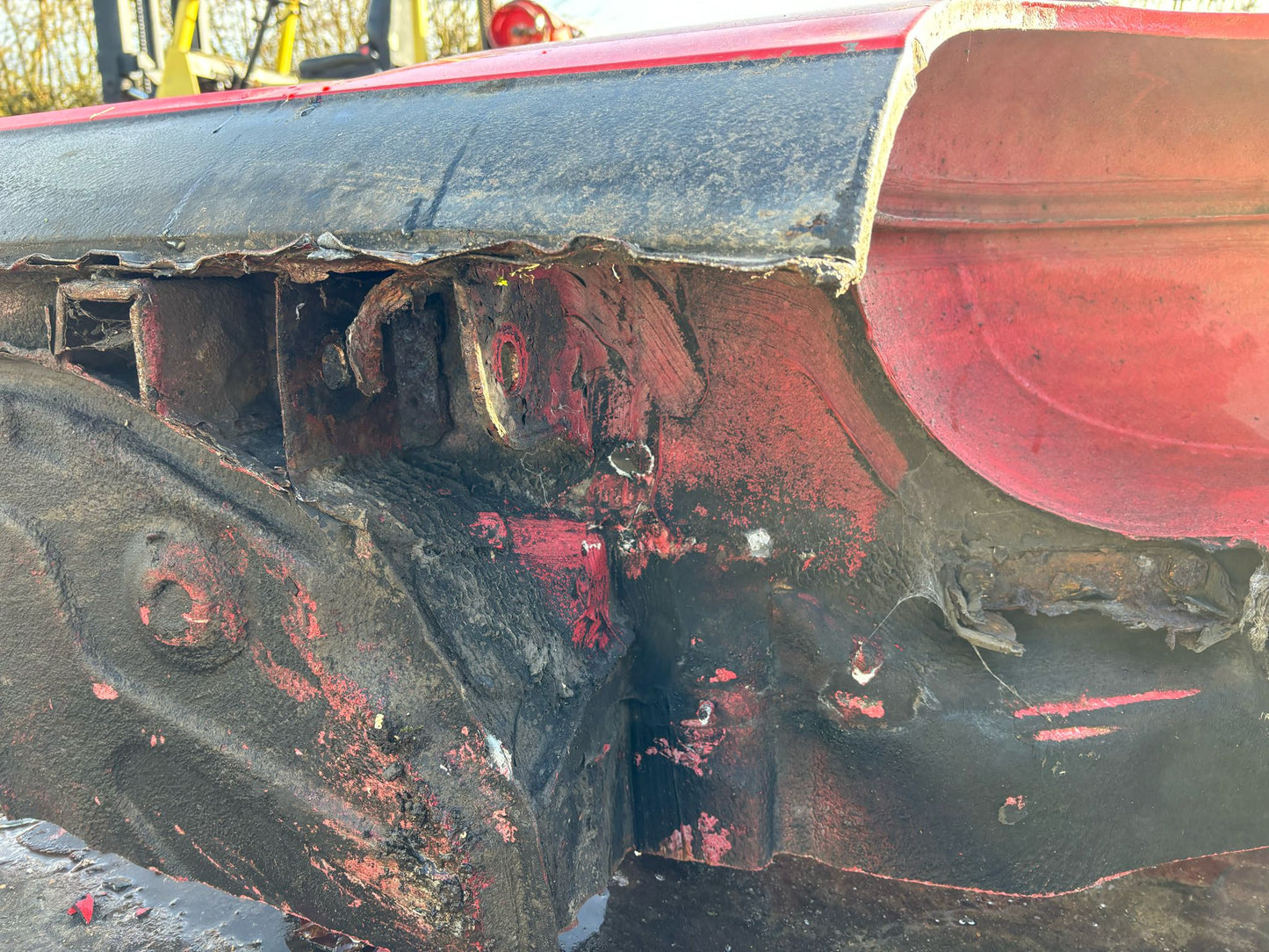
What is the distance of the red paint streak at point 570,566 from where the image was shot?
4.70 feet

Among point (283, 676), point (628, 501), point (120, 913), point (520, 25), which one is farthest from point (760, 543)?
point (520, 25)

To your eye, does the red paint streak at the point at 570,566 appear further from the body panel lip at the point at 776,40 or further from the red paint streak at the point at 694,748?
the body panel lip at the point at 776,40

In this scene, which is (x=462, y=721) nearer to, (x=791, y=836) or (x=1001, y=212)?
(x=791, y=836)

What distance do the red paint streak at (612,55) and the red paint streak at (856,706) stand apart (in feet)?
3.08

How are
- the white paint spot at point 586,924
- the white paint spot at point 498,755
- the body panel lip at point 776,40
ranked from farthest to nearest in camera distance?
1. the white paint spot at point 586,924
2. the white paint spot at point 498,755
3. the body panel lip at point 776,40

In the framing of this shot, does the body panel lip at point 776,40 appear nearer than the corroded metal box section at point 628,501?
Yes

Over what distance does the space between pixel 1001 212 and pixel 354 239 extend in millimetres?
1146

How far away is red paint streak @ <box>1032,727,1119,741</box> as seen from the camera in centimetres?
142

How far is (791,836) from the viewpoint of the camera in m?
1.56

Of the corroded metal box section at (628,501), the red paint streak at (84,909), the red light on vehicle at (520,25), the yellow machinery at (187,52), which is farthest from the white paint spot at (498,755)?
the yellow machinery at (187,52)

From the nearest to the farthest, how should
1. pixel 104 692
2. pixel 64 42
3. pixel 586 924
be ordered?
pixel 104 692 → pixel 586 924 → pixel 64 42

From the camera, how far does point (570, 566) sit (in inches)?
57.3

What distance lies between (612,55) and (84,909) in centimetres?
171

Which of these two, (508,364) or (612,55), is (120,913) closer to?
(508,364)
